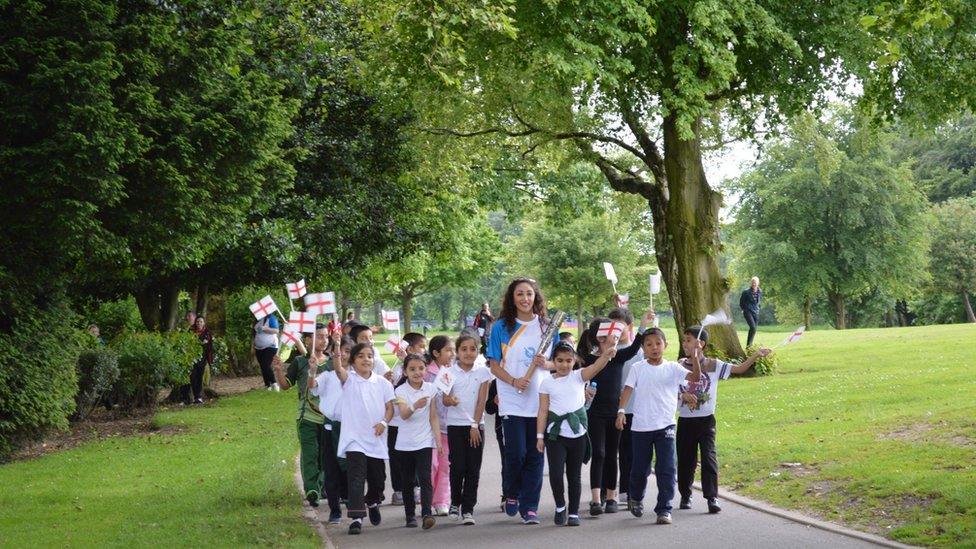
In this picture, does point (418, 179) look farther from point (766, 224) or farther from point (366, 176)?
point (766, 224)

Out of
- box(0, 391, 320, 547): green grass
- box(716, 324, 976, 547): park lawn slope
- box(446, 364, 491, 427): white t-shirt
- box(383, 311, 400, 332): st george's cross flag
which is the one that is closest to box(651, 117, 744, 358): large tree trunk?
box(716, 324, 976, 547): park lawn slope

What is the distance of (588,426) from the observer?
10305 millimetres

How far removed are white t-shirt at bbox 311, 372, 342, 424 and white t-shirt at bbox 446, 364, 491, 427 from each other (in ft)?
3.32

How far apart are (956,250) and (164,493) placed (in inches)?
2276

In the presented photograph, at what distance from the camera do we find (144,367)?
69.1 ft

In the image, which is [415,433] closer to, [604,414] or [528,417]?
[528,417]

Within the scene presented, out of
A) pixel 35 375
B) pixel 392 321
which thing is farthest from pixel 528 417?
pixel 35 375

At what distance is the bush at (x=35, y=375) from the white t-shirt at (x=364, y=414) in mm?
6467

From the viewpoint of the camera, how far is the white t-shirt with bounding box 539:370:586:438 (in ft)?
31.8

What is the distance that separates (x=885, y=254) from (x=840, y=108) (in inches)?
892

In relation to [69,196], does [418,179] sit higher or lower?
higher

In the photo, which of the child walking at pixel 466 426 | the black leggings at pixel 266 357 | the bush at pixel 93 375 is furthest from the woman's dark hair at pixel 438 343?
the black leggings at pixel 266 357

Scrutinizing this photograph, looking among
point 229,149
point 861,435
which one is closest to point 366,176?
point 229,149

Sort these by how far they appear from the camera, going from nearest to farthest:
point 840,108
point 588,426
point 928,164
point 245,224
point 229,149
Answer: point 588,426 → point 229,149 → point 245,224 → point 840,108 → point 928,164
